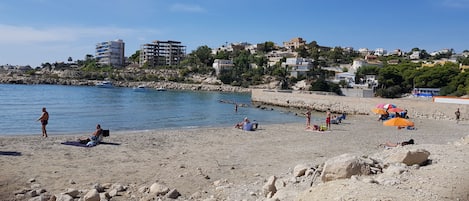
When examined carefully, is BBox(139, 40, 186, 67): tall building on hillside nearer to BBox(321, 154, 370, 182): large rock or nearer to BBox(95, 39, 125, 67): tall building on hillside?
BBox(95, 39, 125, 67): tall building on hillside

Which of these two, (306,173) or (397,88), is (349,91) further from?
(306,173)

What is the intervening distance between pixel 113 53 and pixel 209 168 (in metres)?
193

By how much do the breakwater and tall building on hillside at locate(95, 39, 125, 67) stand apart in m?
140

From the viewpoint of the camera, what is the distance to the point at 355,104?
152ft

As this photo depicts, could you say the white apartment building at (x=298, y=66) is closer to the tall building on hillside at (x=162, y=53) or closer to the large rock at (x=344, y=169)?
the tall building on hillside at (x=162, y=53)

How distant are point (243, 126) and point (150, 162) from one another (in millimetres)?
11477

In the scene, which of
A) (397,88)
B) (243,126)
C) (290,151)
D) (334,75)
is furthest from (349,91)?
(290,151)

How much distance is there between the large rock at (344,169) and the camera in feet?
24.2

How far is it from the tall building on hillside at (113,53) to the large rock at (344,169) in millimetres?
194524

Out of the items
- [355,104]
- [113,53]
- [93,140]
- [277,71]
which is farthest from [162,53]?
[93,140]

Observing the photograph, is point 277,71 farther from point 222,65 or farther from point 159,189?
point 159,189

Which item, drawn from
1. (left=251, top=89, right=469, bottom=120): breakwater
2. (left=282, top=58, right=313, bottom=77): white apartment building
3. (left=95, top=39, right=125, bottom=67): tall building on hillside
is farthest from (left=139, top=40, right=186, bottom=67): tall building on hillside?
(left=251, top=89, right=469, bottom=120): breakwater

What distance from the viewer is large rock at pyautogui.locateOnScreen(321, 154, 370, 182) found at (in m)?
7.37

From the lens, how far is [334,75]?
11075 cm
